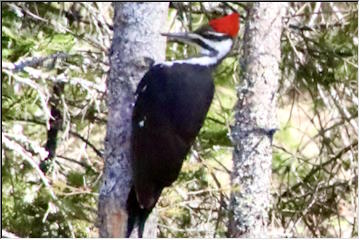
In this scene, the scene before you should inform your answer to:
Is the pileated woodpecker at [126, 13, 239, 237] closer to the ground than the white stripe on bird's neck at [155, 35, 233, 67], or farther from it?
closer to the ground

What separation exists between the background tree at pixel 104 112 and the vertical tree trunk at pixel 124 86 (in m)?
0.84

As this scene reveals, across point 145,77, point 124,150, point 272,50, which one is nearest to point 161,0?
point 145,77

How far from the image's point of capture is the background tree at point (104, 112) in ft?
13.4

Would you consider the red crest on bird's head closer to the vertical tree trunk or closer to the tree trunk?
the vertical tree trunk

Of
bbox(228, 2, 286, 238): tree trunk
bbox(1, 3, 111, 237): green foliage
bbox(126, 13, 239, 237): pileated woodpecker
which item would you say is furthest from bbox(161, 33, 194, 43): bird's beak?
bbox(1, 3, 111, 237): green foliage

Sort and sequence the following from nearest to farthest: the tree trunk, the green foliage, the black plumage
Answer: the black plumage → the tree trunk → the green foliage

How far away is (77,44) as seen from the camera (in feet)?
14.7

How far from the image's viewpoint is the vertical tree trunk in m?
2.94

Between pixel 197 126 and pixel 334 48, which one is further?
pixel 334 48

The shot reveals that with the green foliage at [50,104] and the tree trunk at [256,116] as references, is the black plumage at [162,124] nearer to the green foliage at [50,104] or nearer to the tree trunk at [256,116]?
the tree trunk at [256,116]

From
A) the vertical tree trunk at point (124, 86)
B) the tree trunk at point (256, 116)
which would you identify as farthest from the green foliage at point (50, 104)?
the vertical tree trunk at point (124, 86)

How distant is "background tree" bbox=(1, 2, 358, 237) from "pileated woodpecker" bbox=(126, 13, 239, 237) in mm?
835

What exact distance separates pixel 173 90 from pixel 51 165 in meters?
1.27

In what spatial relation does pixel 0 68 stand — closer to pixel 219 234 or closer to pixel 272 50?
pixel 272 50
